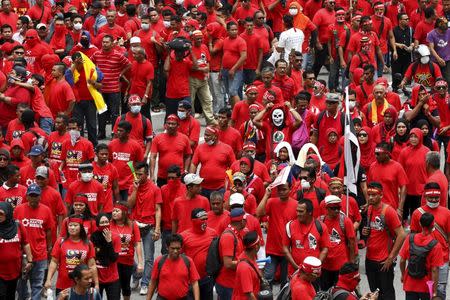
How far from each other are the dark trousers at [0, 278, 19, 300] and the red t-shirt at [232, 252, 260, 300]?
3.12 m

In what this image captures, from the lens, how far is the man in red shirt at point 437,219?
1856 centimetres

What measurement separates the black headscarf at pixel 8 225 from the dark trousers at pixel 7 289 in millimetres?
575

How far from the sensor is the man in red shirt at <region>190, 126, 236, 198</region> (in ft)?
72.2

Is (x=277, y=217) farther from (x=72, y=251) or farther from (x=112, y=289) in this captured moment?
(x=72, y=251)

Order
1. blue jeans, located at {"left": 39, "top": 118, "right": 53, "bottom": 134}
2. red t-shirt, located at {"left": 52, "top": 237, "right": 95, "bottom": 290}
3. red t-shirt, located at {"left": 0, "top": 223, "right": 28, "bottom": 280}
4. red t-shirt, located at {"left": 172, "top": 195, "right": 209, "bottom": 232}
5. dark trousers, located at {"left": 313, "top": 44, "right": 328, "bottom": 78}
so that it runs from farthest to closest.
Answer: dark trousers, located at {"left": 313, "top": 44, "right": 328, "bottom": 78}, blue jeans, located at {"left": 39, "top": 118, "right": 53, "bottom": 134}, red t-shirt, located at {"left": 172, "top": 195, "right": 209, "bottom": 232}, red t-shirt, located at {"left": 0, "top": 223, "right": 28, "bottom": 280}, red t-shirt, located at {"left": 52, "top": 237, "right": 95, "bottom": 290}

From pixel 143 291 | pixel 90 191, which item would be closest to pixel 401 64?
pixel 90 191

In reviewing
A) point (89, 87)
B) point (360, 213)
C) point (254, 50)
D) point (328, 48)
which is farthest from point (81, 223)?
point (328, 48)

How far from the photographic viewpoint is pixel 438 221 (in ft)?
62.3

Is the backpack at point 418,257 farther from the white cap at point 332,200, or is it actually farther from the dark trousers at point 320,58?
the dark trousers at point 320,58

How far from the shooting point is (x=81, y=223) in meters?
18.8

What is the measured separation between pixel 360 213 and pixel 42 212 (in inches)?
163

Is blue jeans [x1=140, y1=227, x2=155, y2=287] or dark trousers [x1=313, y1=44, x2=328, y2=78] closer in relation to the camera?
blue jeans [x1=140, y1=227, x2=155, y2=287]

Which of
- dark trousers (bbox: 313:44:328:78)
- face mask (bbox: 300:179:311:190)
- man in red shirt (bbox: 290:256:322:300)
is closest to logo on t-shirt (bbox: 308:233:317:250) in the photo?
face mask (bbox: 300:179:311:190)

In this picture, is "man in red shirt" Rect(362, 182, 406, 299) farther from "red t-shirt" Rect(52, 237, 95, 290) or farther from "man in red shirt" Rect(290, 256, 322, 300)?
"red t-shirt" Rect(52, 237, 95, 290)
